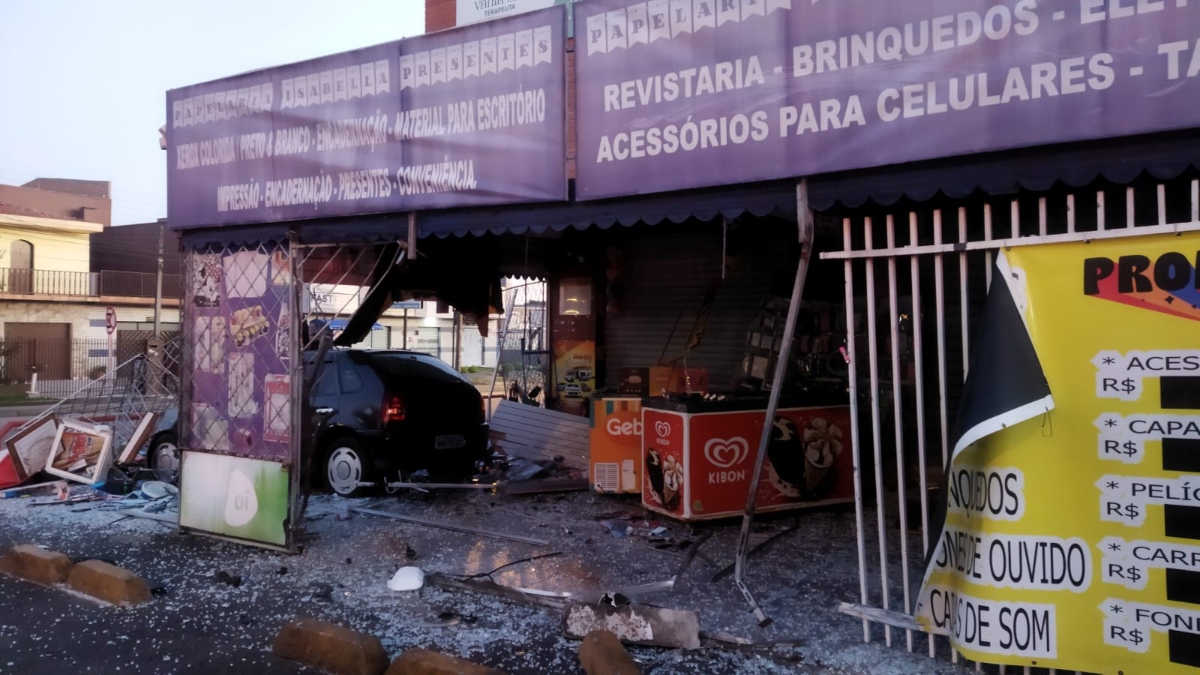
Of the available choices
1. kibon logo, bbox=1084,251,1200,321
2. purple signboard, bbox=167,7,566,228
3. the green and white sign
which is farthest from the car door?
kibon logo, bbox=1084,251,1200,321

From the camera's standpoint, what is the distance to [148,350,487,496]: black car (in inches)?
324

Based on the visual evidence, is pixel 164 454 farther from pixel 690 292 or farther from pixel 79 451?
pixel 690 292

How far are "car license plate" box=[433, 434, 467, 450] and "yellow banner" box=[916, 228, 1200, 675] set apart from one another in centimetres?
603

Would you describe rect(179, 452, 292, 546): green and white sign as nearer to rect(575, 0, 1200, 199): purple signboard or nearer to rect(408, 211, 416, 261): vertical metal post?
rect(408, 211, 416, 261): vertical metal post

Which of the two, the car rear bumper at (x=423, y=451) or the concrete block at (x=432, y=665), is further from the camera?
the car rear bumper at (x=423, y=451)

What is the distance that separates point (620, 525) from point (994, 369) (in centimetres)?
391

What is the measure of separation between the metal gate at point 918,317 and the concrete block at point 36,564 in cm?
530

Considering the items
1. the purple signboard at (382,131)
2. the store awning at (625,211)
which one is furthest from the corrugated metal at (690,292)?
the purple signboard at (382,131)

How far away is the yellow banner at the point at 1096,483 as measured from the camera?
3.22m

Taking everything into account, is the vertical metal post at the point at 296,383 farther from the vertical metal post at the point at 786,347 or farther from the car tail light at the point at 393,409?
the vertical metal post at the point at 786,347

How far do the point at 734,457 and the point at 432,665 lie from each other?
11.7 ft

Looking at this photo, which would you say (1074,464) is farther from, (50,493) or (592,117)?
(50,493)

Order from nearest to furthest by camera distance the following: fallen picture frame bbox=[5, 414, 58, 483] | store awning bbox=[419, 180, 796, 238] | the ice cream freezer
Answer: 1. store awning bbox=[419, 180, 796, 238]
2. the ice cream freezer
3. fallen picture frame bbox=[5, 414, 58, 483]

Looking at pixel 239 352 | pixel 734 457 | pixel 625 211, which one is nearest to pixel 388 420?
pixel 239 352
